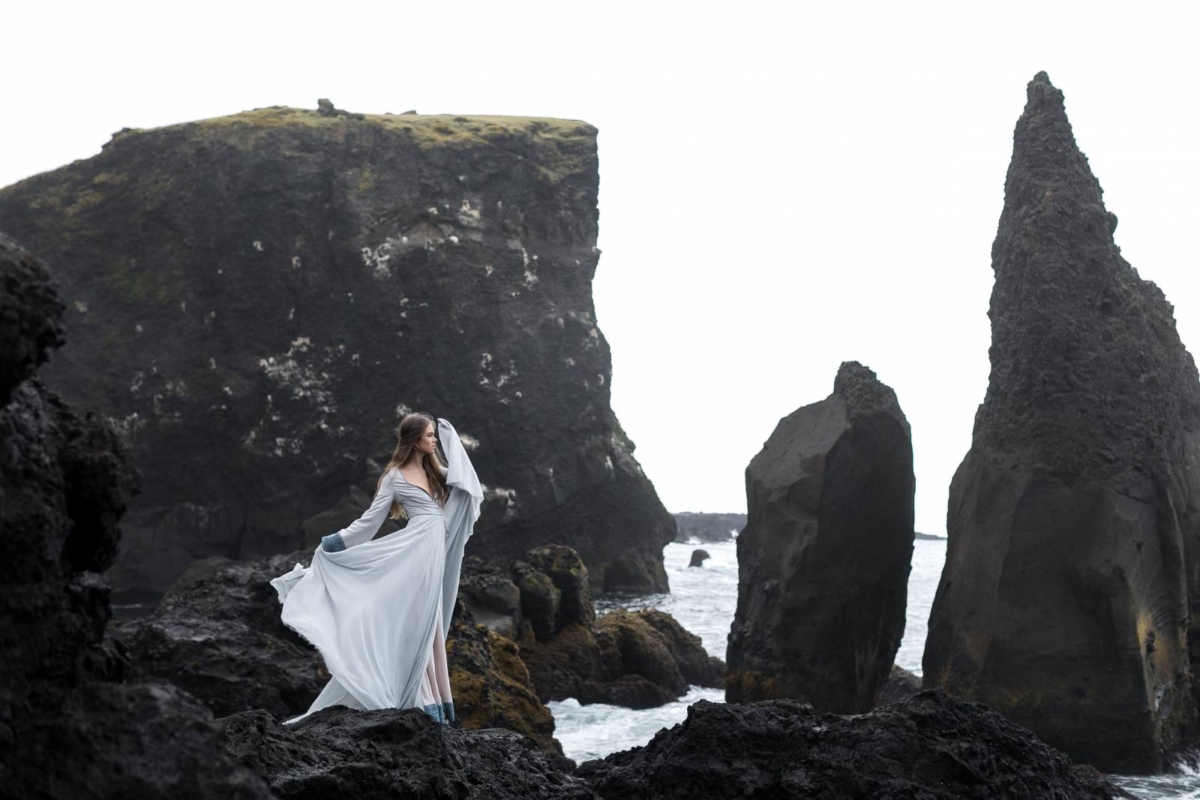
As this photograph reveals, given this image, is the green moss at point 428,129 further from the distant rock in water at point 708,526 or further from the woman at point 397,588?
the distant rock in water at point 708,526

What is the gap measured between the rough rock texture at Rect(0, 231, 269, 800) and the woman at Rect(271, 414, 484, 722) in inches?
165

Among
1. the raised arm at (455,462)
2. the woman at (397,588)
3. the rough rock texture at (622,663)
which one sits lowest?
the rough rock texture at (622,663)

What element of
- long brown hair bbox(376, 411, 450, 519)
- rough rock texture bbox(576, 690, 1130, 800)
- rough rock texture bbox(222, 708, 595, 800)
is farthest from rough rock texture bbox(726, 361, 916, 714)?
rough rock texture bbox(222, 708, 595, 800)

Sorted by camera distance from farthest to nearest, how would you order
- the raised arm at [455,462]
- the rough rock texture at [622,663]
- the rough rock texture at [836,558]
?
the rough rock texture at [622,663], the rough rock texture at [836,558], the raised arm at [455,462]

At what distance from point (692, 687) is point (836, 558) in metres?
6.24

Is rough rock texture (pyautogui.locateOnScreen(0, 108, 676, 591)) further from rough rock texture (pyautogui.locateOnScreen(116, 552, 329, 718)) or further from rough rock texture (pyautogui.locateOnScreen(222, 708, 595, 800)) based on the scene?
rough rock texture (pyautogui.locateOnScreen(222, 708, 595, 800))

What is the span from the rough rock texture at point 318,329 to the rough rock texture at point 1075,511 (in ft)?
99.9

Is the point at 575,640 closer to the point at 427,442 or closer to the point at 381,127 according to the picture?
the point at 427,442

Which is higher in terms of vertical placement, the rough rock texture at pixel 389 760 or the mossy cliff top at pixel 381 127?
the mossy cliff top at pixel 381 127

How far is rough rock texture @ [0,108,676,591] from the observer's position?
4331 cm

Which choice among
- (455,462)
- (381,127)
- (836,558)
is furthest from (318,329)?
(455,462)

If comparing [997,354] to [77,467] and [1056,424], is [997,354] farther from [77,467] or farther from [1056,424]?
[77,467]

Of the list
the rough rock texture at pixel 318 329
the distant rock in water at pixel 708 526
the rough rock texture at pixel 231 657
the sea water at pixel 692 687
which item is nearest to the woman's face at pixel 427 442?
the rough rock texture at pixel 231 657

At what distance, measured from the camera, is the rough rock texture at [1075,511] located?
1291 cm
